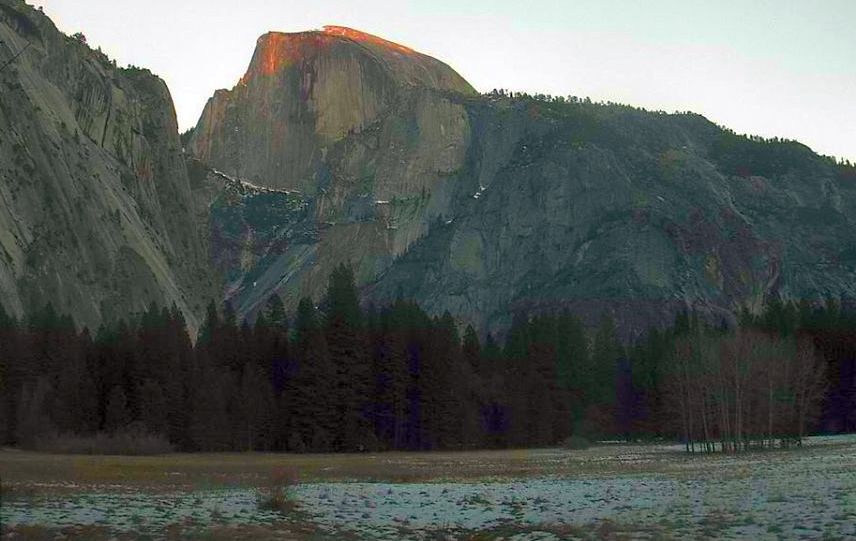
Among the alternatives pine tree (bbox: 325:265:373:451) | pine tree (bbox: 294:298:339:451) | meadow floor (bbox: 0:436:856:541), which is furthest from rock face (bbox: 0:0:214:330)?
meadow floor (bbox: 0:436:856:541)

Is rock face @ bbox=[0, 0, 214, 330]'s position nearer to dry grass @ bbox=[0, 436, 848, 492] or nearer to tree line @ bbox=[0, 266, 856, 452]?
tree line @ bbox=[0, 266, 856, 452]

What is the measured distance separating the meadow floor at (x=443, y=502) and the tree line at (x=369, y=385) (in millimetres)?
24795

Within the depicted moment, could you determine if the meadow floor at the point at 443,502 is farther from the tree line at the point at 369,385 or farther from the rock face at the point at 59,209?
the rock face at the point at 59,209

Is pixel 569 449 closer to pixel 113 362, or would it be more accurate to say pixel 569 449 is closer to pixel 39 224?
pixel 113 362

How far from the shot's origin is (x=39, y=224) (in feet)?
506

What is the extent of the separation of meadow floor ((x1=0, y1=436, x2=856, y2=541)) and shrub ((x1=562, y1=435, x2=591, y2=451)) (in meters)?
40.4

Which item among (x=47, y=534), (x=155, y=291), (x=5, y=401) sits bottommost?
(x=47, y=534)

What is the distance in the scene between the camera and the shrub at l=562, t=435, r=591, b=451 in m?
107

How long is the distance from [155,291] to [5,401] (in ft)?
285

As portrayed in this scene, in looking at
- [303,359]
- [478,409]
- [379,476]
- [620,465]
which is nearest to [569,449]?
[478,409]

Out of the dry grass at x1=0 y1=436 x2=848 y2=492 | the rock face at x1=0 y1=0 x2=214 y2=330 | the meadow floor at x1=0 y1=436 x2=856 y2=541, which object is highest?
the rock face at x1=0 y1=0 x2=214 y2=330

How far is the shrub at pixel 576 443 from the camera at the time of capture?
353 feet

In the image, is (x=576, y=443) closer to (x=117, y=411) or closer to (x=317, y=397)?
(x=317, y=397)

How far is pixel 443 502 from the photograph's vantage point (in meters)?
40.9
